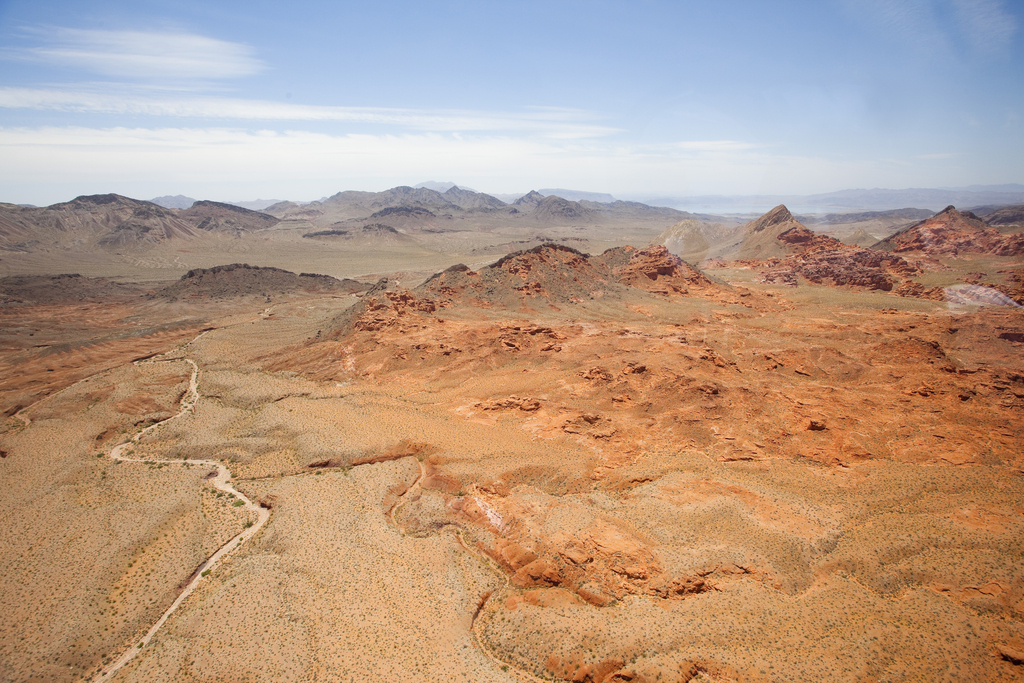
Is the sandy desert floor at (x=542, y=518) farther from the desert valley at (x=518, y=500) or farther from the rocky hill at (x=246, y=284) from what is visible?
the rocky hill at (x=246, y=284)

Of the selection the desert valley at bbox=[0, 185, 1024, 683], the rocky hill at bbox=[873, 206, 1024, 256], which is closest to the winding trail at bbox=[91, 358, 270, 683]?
the desert valley at bbox=[0, 185, 1024, 683]

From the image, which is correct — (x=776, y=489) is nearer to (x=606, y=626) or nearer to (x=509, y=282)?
(x=606, y=626)

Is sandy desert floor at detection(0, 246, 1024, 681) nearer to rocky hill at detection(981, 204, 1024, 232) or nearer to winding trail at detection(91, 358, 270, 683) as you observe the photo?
winding trail at detection(91, 358, 270, 683)

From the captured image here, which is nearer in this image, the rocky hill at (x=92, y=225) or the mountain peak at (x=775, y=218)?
the mountain peak at (x=775, y=218)

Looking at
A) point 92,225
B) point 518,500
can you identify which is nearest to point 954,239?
point 518,500

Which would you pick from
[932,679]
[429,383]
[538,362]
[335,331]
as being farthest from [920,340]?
[335,331]

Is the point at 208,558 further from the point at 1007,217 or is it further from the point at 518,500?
the point at 1007,217

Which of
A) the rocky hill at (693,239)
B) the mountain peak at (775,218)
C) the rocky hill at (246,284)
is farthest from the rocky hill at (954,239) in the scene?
the rocky hill at (246,284)
